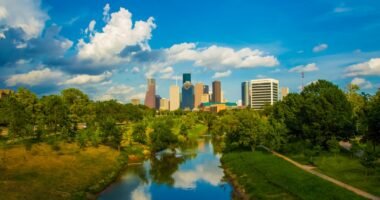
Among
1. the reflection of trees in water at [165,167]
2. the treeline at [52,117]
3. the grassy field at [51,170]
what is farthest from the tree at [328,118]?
the treeline at [52,117]

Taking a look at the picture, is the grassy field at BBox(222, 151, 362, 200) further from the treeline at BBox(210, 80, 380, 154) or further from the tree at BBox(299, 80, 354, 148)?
the tree at BBox(299, 80, 354, 148)

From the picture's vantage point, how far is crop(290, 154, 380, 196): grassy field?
42.2 m

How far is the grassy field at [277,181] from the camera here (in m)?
41.8

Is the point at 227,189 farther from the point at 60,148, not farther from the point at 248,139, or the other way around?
the point at 60,148

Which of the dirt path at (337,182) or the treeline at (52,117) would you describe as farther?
the treeline at (52,117)

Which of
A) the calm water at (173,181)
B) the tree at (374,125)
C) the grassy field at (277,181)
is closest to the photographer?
the grassy field at (277,181)

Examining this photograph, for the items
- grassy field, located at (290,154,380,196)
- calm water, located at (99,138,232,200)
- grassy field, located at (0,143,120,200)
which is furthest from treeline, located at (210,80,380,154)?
grassy field, located at (0,143,120,200)

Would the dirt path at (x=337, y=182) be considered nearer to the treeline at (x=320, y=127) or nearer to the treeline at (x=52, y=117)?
the treeline at (x=320, y=127)

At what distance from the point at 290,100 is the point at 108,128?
188ft

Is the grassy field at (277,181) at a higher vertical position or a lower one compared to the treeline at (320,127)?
lower

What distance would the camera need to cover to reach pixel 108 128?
8944 cm

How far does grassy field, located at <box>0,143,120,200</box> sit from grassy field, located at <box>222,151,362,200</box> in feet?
82.9

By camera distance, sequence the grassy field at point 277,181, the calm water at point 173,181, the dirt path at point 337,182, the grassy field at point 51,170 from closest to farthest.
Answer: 1. the dirt path at point 337,182
2. the grassy field at point 277,181
3. the grassy field at point 51,170
4. the calm water at point 173,181

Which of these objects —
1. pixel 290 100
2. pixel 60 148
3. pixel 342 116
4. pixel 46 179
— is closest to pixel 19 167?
pixel 46 179
